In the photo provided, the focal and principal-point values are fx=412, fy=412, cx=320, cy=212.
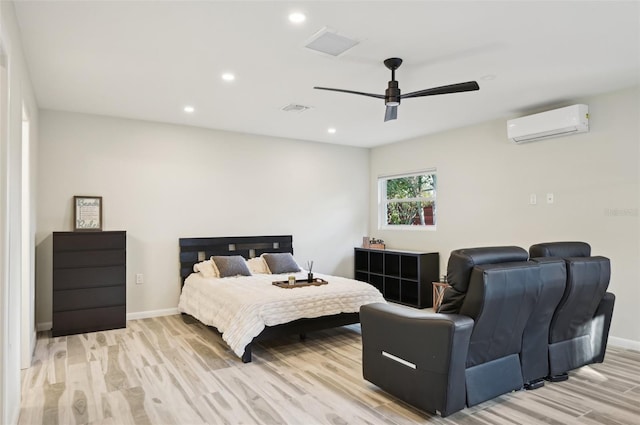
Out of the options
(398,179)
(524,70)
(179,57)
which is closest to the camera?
(179,57)

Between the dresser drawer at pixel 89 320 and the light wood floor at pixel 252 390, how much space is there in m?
0.20

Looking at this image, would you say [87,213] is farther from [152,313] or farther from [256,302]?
[256,302]

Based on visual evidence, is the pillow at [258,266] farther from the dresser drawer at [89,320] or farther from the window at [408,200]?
the window at [408,200]

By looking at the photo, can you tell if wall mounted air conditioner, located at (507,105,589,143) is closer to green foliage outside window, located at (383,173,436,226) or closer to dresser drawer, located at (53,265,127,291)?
green foliage outside window, located at (383,173,436,226)

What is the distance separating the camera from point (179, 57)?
3.21 m

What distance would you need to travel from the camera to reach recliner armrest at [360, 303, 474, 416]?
7.98 feet

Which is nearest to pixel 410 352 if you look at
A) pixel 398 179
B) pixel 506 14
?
pixel 506 14

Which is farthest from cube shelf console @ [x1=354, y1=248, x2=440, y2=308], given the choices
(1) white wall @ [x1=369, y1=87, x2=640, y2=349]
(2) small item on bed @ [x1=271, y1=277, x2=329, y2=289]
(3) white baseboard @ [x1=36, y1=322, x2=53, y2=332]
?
(3) white baseboard @ [x1=36, y1=322, x2=53, y2=332]

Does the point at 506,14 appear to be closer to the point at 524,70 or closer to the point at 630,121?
the point at 524,70

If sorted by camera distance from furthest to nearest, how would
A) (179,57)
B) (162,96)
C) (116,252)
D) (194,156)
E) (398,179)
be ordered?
(398,179) → (194,156) → (116,252) → (162,96) → (179,57)

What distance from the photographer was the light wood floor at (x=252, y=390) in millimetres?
2613

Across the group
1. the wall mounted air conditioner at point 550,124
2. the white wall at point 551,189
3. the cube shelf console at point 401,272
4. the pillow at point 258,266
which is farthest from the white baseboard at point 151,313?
the wall mounted air conditioner at point 550,124

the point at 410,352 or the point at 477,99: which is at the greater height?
the point at 477,99

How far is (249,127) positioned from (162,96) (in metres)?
1.55
